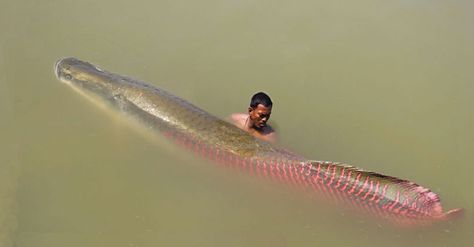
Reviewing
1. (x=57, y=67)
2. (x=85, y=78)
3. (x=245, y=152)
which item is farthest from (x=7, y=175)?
(x=245, y=152)

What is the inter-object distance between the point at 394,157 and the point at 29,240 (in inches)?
102

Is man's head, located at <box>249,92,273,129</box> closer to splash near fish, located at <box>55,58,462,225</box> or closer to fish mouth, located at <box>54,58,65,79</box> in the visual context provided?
splash near fish, located at <box>55,58,462,225</box>

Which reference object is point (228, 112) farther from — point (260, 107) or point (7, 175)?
point (7, 175)

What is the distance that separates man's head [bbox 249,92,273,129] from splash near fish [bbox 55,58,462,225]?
153 mm

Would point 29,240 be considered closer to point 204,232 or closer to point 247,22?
point 204,232

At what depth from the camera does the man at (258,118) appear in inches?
129

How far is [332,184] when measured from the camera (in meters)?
3.16

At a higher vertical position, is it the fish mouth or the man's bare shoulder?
the man's bare shoulder

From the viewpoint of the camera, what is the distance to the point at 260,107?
10.7 ft

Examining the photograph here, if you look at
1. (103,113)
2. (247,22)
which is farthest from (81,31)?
(247,22)

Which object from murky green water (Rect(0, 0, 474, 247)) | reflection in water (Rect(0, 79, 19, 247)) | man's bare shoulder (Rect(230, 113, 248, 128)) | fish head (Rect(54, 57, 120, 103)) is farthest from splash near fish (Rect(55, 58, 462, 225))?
reflection in water (Rect(0, 79, 19, 247))

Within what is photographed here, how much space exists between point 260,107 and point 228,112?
0.78m

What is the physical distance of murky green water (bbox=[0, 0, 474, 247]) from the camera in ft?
10.5

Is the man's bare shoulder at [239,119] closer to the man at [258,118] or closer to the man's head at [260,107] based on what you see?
the man at [258,118]
